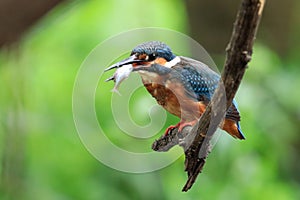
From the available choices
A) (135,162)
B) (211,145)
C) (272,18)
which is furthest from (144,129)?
(272,18)

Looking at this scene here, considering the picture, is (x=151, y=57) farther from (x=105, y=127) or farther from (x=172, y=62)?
(x=105, y=127)

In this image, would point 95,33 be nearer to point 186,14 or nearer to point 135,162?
point 135,162

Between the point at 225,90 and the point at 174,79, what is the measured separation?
0.18 feet

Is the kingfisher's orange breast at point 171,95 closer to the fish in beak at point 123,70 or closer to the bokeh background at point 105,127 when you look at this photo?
the fish in beak at point 123,70

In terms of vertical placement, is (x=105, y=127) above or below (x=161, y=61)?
below

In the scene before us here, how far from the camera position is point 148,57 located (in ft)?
1.58

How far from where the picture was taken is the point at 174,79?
491 mm

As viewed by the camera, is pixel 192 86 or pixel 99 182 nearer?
pixel 192 86

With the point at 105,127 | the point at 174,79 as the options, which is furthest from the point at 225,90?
the point at 105,127

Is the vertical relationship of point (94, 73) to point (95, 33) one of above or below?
above

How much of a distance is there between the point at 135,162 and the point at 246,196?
59cm

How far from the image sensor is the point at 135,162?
1365 mm

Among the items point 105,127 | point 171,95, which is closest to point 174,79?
point 171,95

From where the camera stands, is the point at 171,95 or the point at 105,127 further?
the point at 105,127
